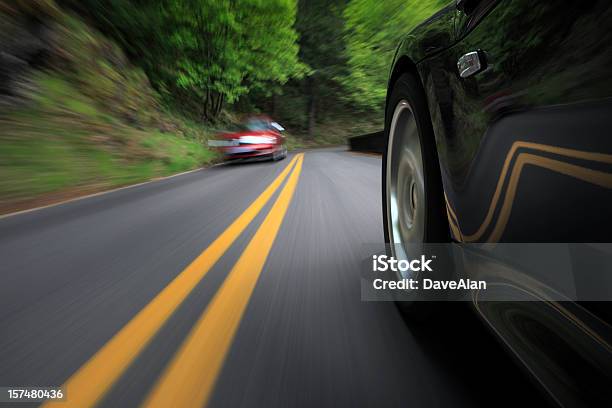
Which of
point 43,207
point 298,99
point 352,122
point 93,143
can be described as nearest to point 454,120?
point 43,207

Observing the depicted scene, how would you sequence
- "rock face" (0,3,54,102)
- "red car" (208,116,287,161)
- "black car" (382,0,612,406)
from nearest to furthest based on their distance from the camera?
"black car" (382,0,612,406), "rock face" (0,3,54,102), "red car" (208,116,287,161)

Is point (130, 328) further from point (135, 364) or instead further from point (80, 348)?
point (135, 364)

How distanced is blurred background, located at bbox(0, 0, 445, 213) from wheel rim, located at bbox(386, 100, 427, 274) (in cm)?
507

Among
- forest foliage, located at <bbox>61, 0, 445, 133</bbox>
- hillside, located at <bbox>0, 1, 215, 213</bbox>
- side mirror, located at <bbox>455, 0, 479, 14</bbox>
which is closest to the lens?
side mirror, located at <bbox>455, 0, 479, 14</bbox>

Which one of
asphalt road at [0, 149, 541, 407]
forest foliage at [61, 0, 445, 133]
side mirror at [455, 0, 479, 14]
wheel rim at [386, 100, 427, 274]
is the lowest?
asphalt road at [0, 149, 541, 407]

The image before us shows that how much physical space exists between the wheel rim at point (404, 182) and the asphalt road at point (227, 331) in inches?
14.1

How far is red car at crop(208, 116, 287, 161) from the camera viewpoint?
11039 mm

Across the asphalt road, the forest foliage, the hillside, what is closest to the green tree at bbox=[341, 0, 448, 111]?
the forest foliage

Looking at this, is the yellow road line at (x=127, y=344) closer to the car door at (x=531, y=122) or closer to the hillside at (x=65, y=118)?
the car door at (x=531, y=122)

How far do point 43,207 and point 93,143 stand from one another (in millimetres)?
3498

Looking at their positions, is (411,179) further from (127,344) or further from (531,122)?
(127,344)

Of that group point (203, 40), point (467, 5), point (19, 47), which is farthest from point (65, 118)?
point (203, 40)

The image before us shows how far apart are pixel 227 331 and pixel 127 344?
373mm

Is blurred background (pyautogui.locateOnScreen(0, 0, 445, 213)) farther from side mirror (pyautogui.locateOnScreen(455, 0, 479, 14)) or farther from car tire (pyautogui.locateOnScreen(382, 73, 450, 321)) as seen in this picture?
side mirror (pyautogui.locateOnScreen(455, 0, 479, 14))
